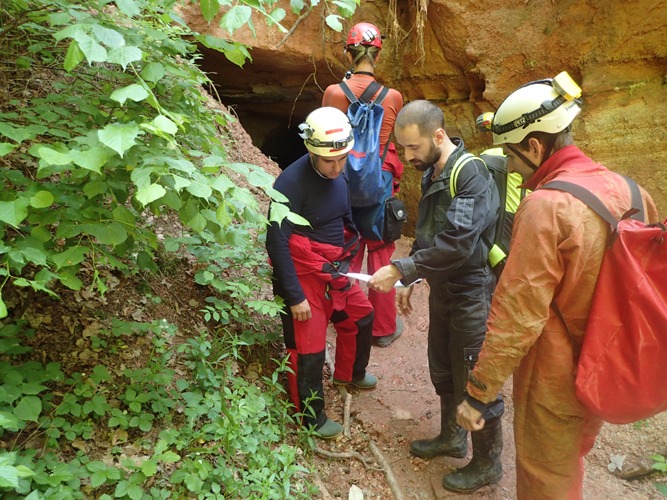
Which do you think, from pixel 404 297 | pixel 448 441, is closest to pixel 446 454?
pixel 448 441

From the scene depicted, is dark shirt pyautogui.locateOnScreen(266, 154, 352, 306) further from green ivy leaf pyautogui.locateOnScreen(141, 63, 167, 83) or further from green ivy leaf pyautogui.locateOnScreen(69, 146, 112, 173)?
green ivy leaf pyautogui.locateOnScreen(69, 146, 112, 173)

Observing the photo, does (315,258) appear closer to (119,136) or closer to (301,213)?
(301,213)

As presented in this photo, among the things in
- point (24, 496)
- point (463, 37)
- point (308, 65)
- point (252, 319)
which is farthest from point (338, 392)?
point (308, 65)

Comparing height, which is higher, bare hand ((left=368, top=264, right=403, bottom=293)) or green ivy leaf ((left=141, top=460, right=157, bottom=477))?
bare hand ((left=368, top=264, right=403, bottom=293))

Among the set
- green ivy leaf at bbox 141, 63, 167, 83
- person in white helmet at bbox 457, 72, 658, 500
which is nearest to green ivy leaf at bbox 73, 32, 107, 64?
green ivy leaf at bbox 141, 63, 167, 83

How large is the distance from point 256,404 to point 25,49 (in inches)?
102

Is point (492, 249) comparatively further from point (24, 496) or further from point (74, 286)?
point (24, 496)

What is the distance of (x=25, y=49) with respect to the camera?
2.92 metres

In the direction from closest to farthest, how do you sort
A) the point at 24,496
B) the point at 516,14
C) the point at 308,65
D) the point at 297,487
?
the point at 24,496
the point at 297,487
the point at 516,14
the point at 308,65

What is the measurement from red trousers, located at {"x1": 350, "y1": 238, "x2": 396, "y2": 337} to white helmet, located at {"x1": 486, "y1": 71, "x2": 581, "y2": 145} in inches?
87.2

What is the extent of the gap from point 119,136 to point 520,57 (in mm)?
5151

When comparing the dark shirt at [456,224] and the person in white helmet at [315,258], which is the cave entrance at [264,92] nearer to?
the person in white helmet at [315,258]

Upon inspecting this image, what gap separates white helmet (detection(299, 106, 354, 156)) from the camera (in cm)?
299

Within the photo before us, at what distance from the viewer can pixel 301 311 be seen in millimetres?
3215
